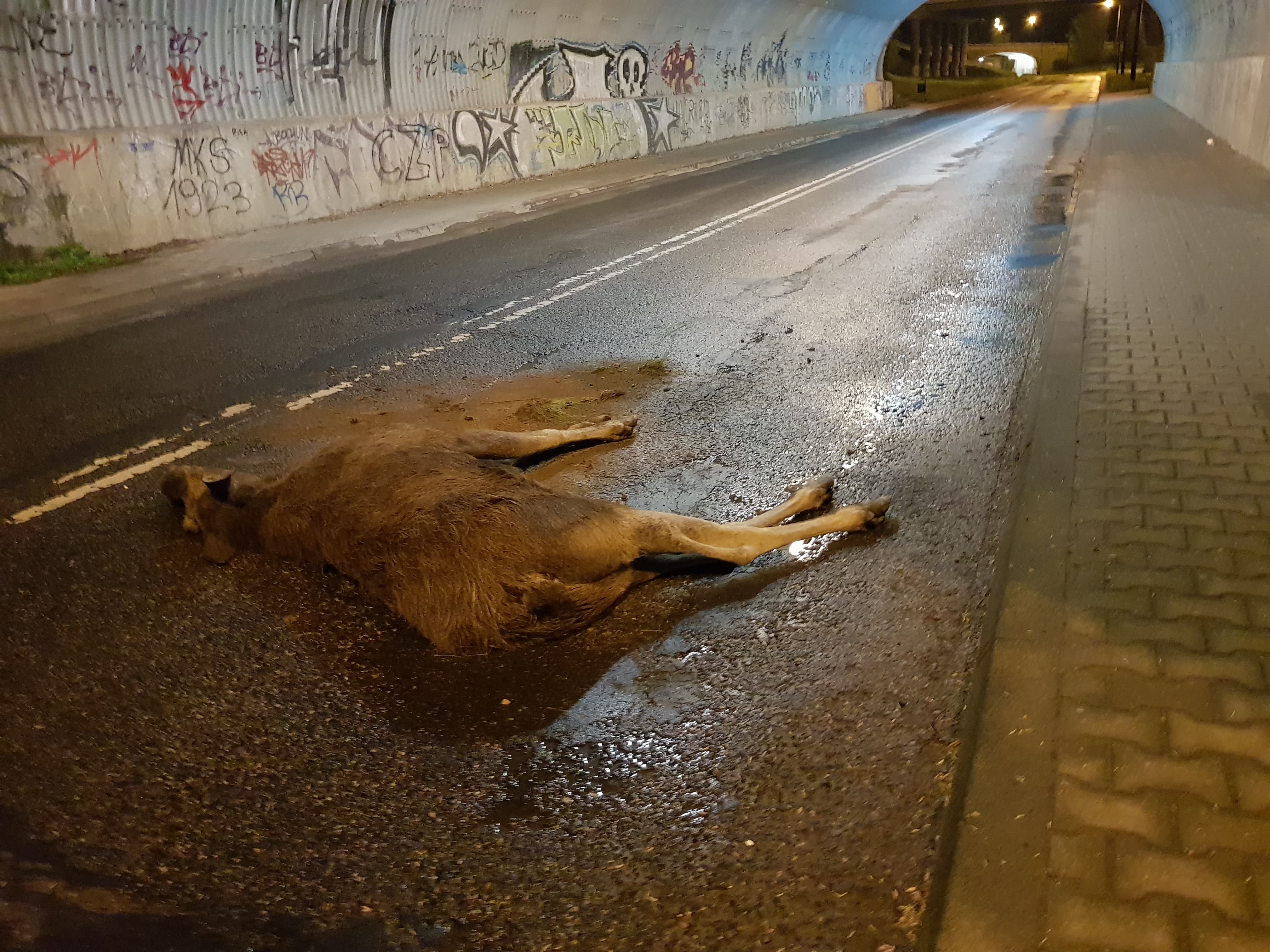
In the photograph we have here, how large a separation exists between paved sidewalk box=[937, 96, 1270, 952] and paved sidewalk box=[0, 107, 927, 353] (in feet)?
28.3

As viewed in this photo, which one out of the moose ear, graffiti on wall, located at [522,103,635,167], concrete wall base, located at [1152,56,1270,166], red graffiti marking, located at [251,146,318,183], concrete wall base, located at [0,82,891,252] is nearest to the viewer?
the moose ear

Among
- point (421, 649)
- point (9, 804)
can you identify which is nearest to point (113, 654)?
point (9, 804)

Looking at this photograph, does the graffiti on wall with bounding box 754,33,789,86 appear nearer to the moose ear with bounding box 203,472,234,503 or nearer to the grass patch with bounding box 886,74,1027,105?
the grass patch with bounding box 886,74,1027,105

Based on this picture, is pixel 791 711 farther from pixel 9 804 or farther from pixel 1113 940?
pixel 9 804

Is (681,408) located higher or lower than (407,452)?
lower

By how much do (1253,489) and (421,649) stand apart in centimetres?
389

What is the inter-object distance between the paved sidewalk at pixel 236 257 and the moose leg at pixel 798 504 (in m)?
7.36

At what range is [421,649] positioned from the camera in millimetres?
3488

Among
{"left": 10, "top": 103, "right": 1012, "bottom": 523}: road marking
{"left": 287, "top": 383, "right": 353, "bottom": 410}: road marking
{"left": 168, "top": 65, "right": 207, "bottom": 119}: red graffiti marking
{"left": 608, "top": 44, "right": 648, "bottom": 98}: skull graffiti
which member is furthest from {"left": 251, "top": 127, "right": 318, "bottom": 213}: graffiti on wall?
{"left": 608, "top": 44, "right": 648, "bottom": 98}: skull graffiti

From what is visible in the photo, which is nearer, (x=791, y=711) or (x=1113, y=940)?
(x=1113, y=940)

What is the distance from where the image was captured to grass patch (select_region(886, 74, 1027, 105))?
173 ft

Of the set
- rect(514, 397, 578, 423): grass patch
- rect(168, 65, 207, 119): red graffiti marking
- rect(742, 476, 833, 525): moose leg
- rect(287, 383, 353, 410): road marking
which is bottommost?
rect(742, 476, 833, 525): moose leg

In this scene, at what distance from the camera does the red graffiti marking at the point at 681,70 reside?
88.1 ft

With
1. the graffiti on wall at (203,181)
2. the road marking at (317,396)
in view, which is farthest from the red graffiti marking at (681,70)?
the road marking at (317,396)
